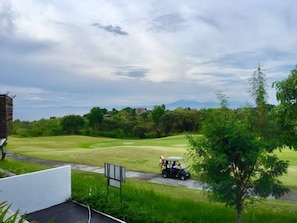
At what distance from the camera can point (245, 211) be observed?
9633mm

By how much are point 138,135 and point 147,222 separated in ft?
Answer: 141

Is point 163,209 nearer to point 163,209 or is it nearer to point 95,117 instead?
point 163,209

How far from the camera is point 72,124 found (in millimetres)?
54781

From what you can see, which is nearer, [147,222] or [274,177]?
[274,177]

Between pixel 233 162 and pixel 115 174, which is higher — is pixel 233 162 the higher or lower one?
the higher one

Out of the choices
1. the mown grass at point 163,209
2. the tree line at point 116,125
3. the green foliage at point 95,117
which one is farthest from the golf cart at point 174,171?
the green foliage at point 95,117

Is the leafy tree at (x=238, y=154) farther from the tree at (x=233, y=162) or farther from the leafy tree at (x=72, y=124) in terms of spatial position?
the leafy tree at (x=72, y=124)

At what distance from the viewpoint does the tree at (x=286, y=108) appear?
8125mm

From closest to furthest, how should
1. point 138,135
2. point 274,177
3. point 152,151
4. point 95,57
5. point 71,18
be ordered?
point 274,177, point 71,18, point 95,57, point 152,151, point 138,135

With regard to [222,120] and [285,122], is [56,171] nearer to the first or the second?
[222,120]

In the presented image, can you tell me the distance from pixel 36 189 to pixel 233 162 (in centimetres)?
628

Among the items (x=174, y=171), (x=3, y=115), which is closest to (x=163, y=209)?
(x=3, y=115)

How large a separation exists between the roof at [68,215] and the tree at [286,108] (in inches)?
198

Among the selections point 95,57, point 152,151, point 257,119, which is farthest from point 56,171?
point 152,151
